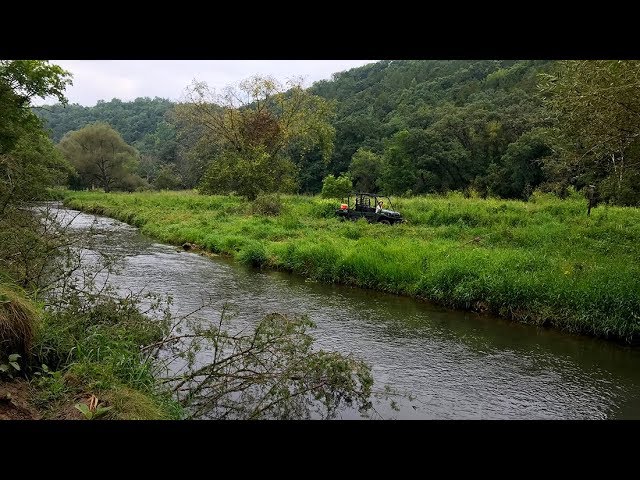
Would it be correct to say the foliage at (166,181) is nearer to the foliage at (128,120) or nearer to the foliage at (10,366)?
the foliage at (128,120)

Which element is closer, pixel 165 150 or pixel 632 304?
pixel 632 304

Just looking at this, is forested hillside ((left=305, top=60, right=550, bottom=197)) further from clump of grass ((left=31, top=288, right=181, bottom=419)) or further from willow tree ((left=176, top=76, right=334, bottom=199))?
clump of grass ((left=31, top=288, right=181, bottom=419))

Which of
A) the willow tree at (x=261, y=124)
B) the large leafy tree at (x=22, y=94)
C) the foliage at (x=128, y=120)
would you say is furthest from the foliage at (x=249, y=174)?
the foliage at (x=128, y=120)

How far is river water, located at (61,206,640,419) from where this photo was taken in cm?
654

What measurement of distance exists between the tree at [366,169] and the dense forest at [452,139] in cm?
11

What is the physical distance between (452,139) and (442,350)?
39100 millimetres

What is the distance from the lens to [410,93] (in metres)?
63.9

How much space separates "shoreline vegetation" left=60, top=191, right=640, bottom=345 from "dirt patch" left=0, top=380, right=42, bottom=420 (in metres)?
8.60

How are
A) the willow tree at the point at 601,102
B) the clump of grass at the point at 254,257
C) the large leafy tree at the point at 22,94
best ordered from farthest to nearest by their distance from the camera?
1. the large leafy tree at the point at 22,94
2. the clump of grass at the point at 254,257
3. the willow tree at the point at 601,102

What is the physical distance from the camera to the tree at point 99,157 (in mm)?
54219

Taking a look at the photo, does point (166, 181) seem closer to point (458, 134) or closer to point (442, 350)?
point (458, 134)
